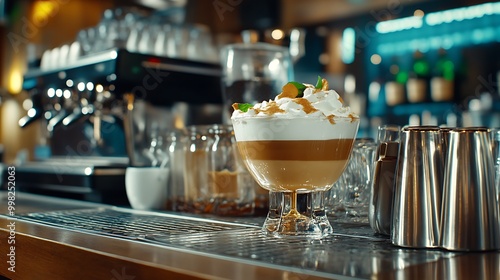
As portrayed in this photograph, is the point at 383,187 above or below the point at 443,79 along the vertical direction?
below

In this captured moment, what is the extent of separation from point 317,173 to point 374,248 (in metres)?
0.18

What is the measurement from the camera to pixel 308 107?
3.43 ft

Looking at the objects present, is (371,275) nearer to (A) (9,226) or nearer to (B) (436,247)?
(B) (436,247)

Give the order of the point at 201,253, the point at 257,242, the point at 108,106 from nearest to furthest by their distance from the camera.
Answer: the point at 201,253 → the point at 257,242 → the point at 108,106

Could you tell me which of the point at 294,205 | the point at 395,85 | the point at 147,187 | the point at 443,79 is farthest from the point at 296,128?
the point at 395,85

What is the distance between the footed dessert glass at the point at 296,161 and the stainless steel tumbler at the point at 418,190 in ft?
0.40

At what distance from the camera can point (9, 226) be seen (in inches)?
49.4

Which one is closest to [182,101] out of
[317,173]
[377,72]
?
[317,173]

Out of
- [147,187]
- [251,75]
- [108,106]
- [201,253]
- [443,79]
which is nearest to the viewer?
[201,253]

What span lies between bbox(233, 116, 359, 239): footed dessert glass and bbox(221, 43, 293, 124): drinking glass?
601mm

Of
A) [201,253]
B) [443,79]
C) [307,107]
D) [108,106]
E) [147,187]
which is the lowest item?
[201,253]

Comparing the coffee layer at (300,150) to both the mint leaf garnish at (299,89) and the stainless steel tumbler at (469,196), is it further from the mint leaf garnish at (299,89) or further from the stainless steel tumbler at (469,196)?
the stainless steel tumbler at (469,196)

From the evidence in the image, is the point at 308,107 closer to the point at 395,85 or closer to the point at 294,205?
the point at 294,205

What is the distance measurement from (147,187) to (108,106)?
0.50 meters
